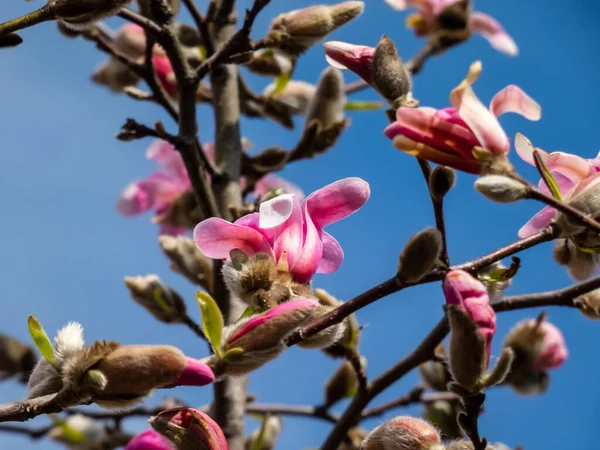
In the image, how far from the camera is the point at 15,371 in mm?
2189

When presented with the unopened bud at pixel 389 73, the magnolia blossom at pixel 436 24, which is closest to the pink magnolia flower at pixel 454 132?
the unopened bud at pixel 389 73

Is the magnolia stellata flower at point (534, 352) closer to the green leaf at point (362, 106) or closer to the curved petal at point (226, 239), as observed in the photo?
the green leaf at point (362, 106)

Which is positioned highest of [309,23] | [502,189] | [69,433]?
[309,23]

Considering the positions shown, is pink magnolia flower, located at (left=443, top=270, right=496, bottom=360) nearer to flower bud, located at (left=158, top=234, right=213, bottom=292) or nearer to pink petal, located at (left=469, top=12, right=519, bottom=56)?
flower bud, located at (left=158, top=234, right=213, bottom=292)

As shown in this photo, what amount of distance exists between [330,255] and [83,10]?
60 cm

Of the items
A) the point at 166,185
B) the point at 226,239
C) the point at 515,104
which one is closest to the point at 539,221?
the point at 515,104

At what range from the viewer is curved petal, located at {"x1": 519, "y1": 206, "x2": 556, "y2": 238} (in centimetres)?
130

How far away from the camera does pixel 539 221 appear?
130 centimetres

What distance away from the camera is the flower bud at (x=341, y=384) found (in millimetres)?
2217

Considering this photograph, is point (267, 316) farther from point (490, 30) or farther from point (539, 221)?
point (490, 30)

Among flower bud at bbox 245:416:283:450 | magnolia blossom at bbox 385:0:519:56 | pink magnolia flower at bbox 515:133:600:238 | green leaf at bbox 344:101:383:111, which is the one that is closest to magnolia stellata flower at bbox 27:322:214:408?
pink magnolia flower at bbox 515:133:600:238

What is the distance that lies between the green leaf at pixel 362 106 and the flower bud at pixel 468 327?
1.52 metres

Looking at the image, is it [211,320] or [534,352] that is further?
[534,352]

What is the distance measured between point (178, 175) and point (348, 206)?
132 cm
